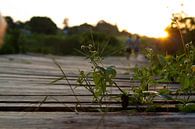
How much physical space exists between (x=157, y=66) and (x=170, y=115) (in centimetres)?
260

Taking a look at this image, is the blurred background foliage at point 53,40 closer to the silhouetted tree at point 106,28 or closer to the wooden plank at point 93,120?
the silhouetted tree at point 106,28

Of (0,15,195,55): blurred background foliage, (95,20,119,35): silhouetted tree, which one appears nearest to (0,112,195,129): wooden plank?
(95,20,119,35): silhouetted tree

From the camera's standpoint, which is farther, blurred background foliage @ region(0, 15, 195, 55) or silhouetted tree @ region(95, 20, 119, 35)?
blurred background foliage @ region(0, 15, 195, 55)

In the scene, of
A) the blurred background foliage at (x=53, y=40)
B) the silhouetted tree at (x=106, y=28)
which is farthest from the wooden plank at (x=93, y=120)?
the blurred background foliage at (x=53, y=40)

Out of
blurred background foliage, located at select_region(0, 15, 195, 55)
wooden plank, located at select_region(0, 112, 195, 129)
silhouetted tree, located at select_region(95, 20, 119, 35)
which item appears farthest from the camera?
blurred background foliage, located at select_region(0, 15, 195, 55)

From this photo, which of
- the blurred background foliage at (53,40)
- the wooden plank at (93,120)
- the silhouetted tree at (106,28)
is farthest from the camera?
the blurred background foliage at (53,40)

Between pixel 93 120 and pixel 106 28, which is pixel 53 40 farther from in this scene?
pixel 93 120

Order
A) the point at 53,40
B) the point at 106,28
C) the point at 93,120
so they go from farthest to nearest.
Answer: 1. the point at 53,40
2. the point at 106,28
3. the point at 93,120

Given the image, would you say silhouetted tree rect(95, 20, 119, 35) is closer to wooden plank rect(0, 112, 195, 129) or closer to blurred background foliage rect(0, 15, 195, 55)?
wooden plank rect(0, 112, 195, 129)

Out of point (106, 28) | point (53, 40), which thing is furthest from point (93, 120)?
point (53, 40)

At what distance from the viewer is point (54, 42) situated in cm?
3447

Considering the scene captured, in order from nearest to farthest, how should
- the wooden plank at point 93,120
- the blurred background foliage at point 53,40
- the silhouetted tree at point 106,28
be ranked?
the wooden plank at point 93,120 < the silhouetted tree at point 106,28 < the blurred background foliage at point 53,40

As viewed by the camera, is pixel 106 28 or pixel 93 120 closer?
pixel 93 120

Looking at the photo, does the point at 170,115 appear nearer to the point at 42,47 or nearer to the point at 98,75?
the point at 98,75
